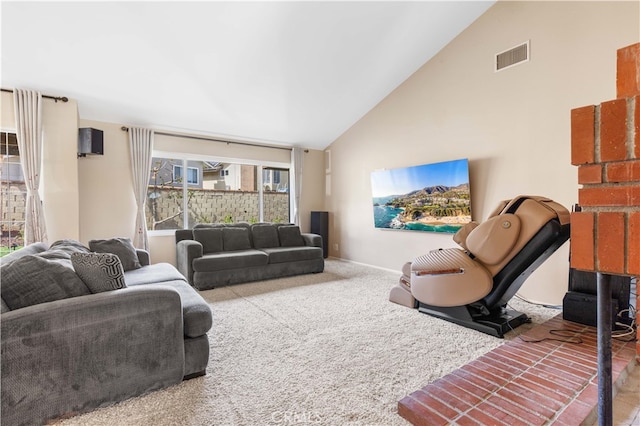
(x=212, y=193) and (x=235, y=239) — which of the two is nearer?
(x=235, y=239)

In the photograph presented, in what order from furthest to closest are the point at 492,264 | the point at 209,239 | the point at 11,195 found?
the point at 209,239, the point at 11,195, the point at 492,264

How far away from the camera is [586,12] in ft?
9.71

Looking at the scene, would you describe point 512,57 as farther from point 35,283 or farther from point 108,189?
point 108,189

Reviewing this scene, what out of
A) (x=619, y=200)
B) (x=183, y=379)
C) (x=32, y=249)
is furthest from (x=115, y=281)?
(x=619, y=200)

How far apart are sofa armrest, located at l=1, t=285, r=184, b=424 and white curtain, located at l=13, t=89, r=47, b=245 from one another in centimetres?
303

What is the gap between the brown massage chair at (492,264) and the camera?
213 cm

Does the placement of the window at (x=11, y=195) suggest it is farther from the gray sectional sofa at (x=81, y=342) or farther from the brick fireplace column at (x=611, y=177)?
the brick fireplace column at (x=611, y=177)

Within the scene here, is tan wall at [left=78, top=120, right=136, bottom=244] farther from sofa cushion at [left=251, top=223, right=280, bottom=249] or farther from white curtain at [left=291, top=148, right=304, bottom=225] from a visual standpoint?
white curtain at [left=291, top=148, right=304, bottom=225]

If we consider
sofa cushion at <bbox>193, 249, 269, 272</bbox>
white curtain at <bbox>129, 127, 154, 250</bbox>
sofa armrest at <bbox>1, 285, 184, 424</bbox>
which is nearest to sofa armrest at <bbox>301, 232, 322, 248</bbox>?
sofa cushion at <bbox>193, 249, 269, 272</bbox>

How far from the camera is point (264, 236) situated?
5094 mm

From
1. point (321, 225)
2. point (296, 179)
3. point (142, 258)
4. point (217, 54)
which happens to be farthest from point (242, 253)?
point (217, 54)

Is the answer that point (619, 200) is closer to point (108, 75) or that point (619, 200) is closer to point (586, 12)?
point (586, 12)

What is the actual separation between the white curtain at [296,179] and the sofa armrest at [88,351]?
454 centimetres

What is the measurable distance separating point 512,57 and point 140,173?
5.36m
